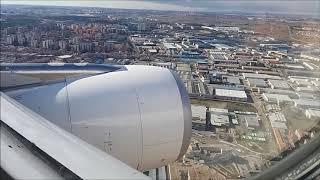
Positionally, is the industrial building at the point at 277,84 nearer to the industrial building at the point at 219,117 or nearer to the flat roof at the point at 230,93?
the flat roof at the point at 230,93

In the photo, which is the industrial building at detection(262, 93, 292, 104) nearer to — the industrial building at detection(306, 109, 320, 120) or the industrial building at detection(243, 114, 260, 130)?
the industrial building at detection(243, 114, 260, 130)

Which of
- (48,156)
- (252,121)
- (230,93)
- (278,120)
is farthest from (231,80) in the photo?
(48,156)

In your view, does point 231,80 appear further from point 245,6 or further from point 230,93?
point 245,6

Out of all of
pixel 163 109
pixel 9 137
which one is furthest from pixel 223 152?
pixel 9 137

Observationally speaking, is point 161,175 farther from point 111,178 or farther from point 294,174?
point 111,178

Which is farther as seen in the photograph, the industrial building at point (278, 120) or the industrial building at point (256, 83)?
the industrial building at point (256, 83)

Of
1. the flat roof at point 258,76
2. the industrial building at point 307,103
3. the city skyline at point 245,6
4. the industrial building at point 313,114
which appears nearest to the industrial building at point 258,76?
the flat roof at point 258,76

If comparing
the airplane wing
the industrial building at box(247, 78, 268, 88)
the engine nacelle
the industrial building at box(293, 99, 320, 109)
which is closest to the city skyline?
the industrial building at box(293, 99, 320, 109)
